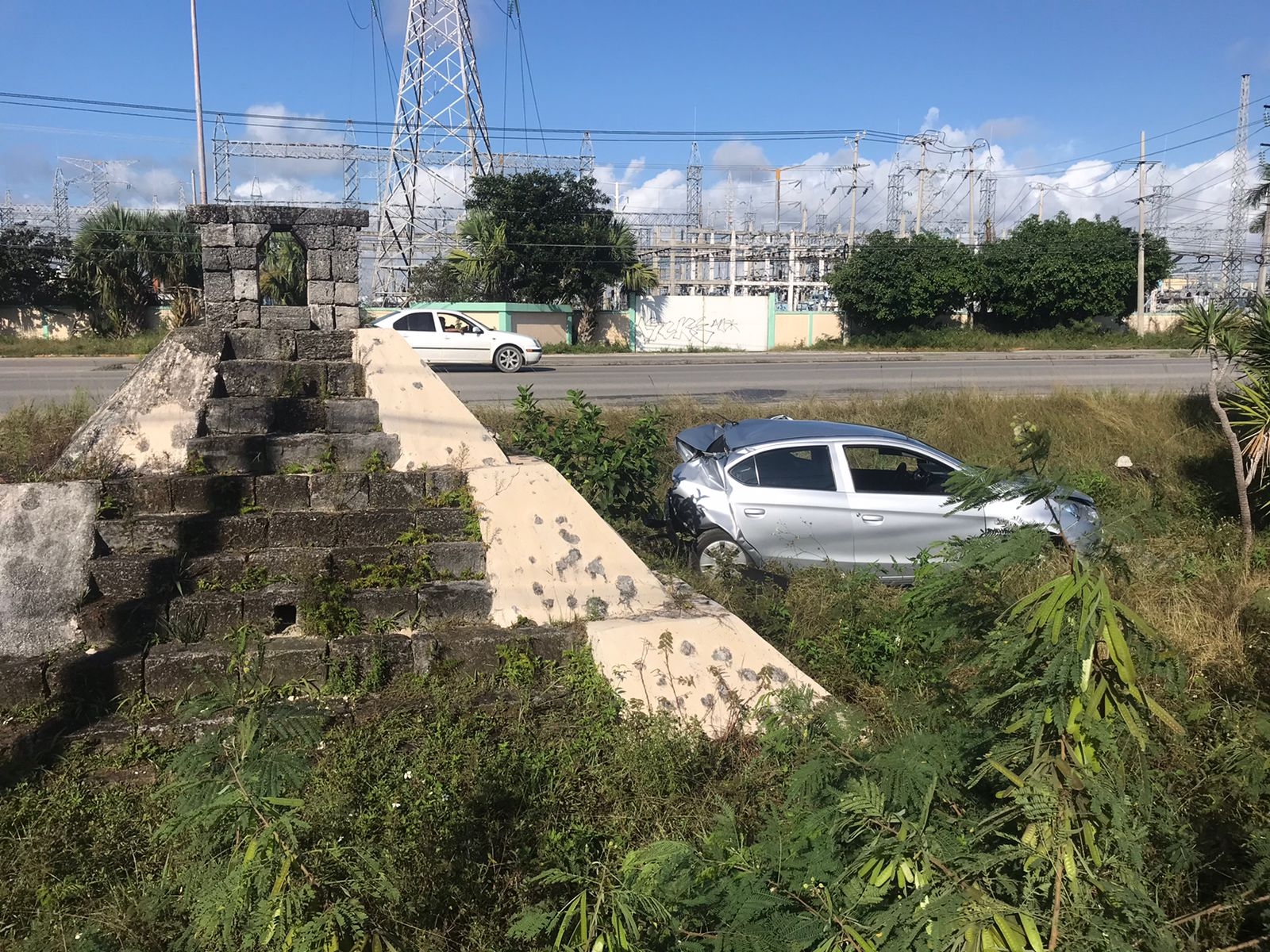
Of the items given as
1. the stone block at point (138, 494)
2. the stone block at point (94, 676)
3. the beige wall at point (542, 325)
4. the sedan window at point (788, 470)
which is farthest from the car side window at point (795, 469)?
the beige wall at point (542, 325)

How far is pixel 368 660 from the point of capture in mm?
4617

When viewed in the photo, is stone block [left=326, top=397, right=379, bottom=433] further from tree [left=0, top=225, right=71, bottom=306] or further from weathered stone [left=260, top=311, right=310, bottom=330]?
tree [left=0, top=225, right=71, bottom=306]

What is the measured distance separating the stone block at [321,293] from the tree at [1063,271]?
34.2 metres

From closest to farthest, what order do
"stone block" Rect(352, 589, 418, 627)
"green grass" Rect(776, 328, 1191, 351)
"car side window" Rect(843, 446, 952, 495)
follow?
"stone block" Rect(352, 589, 418, 627) → "car side window" Rect(843, 446, 952, 495) → "green grass" Rect(776, 328, 1191, 351)

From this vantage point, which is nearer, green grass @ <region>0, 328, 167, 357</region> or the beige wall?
green grass @ <region>0, 328, 167, 357</region>

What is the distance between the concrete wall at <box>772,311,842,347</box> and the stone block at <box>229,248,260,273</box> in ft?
106

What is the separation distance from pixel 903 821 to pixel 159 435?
469cm

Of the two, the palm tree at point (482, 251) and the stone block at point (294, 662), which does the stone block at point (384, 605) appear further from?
the palm tree at point (482, 251)

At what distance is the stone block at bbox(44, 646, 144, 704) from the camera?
4.34m

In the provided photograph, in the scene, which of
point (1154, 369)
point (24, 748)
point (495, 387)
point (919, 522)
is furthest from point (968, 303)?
point (24, 748)

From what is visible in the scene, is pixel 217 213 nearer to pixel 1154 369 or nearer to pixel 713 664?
pixel 713 664

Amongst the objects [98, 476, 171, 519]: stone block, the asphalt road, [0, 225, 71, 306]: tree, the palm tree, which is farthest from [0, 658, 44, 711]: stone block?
[0, 225, 71, 306]: tree

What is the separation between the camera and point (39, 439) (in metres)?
6.66

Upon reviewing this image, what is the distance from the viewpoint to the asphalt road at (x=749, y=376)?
1555cm
